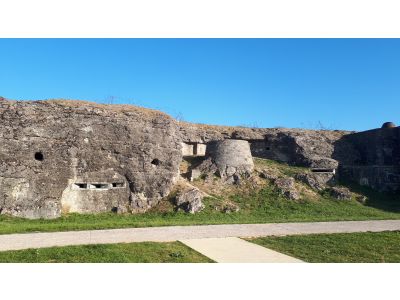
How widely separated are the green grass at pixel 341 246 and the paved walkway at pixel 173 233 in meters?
1.13

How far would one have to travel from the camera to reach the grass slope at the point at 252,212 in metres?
14.8

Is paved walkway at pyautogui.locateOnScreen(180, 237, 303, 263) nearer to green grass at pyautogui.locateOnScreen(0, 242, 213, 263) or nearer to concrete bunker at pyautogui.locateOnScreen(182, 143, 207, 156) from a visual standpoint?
green grass at pyautogui.locateOnScreen(0, 242, 213, 263)

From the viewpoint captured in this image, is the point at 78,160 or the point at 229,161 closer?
the point at 78,160

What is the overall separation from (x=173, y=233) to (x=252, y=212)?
7002mm

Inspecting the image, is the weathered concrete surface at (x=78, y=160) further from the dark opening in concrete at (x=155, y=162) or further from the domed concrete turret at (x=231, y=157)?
the domed concrete turret at (x=231, y=157)

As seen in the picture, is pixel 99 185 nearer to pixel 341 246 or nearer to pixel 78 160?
pixel 78 160

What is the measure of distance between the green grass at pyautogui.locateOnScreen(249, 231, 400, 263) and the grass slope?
4.32m

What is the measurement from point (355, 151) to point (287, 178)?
8818 millimetres

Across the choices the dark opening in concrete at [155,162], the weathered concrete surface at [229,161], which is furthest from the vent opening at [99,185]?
the weathered concrete surface at [229,161]

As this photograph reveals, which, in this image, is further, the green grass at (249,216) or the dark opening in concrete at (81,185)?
the dark opening in concrete at (81,185)

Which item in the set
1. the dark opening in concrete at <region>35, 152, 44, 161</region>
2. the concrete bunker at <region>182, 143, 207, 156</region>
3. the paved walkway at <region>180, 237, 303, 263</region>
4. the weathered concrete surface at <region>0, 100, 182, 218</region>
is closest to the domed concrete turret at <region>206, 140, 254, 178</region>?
the concrete bunker at <region>182, 143, 207, 156</region>

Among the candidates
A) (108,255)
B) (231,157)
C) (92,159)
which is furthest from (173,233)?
(231,157)

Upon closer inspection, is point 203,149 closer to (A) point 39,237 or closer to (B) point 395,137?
(B) point 395,137

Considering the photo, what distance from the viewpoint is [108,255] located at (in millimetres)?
8383
